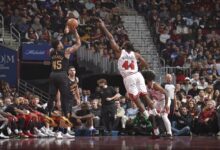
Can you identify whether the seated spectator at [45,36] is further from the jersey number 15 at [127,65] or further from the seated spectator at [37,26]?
the jersey number 15 at [127,65]

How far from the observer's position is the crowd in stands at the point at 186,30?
24.8 meters

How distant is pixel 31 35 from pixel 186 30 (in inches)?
277

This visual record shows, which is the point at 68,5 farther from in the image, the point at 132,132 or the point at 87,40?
the point at 132,132

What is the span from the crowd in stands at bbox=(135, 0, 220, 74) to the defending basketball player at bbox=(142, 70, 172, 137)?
7.97m

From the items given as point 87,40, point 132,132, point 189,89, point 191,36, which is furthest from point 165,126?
point 191,36

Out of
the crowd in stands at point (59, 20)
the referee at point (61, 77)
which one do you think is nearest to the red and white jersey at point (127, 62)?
the referee at point (61, 77)

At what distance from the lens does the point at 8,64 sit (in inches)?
816

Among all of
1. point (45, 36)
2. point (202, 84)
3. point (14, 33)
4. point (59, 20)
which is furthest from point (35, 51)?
point (202, 84)

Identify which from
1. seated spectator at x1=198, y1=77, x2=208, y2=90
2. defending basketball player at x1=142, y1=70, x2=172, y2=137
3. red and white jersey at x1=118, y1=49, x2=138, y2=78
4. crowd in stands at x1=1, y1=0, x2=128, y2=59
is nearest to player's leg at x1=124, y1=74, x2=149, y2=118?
red and white jersey at x1=118, y1=49, x2=138, y2=78

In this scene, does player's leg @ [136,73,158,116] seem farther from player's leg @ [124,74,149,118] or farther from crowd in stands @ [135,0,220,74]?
crowd in stands @ [135,0,220,74]

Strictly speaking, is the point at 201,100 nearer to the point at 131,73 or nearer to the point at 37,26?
the point at 131,73

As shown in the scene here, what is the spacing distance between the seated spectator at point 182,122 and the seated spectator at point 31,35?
21.5 feet

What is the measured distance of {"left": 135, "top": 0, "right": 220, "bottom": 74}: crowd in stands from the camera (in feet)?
81.4

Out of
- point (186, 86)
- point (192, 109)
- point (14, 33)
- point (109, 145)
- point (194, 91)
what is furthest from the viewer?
point (14, 33)
